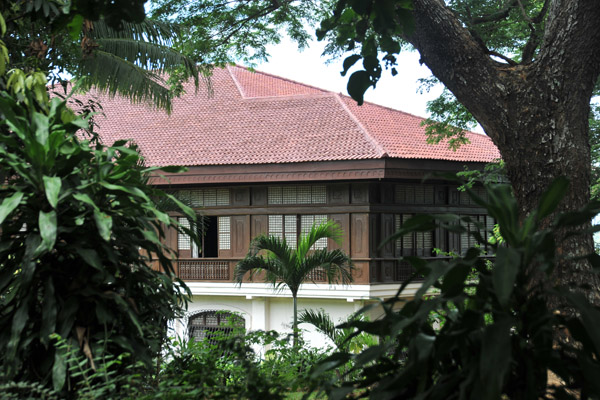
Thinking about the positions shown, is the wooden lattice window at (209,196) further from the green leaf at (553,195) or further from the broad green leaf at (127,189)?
the green leaf at (553,195)

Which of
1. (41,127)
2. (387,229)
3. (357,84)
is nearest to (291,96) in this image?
(387,229)

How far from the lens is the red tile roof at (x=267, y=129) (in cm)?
1894

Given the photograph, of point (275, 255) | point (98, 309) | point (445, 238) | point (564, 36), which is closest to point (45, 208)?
point (98, 309)

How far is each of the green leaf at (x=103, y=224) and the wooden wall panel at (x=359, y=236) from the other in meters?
15.3

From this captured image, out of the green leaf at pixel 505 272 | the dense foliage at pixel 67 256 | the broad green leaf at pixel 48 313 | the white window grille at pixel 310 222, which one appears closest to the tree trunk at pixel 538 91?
the dense foliage at pixel 67 256

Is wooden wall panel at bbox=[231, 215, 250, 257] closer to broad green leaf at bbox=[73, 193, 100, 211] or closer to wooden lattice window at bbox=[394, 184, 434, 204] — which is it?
wooden lattice window at bbox=[394, 184, 434, 204]

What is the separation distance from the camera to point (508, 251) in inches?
95.6

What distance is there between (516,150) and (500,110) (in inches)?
15.3

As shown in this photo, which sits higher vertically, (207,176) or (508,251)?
(207,176)

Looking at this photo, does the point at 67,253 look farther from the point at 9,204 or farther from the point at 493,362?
the point at 493,362

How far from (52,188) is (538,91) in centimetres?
465

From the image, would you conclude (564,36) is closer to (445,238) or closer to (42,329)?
(42,329)

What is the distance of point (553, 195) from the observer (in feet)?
9.02

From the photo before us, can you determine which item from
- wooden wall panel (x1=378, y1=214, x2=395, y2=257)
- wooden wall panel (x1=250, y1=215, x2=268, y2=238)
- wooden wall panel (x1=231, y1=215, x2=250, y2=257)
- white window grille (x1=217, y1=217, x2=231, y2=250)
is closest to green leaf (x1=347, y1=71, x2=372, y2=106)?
wooden wall panel (x1=378, y1=214, x2=395, y2=257)
